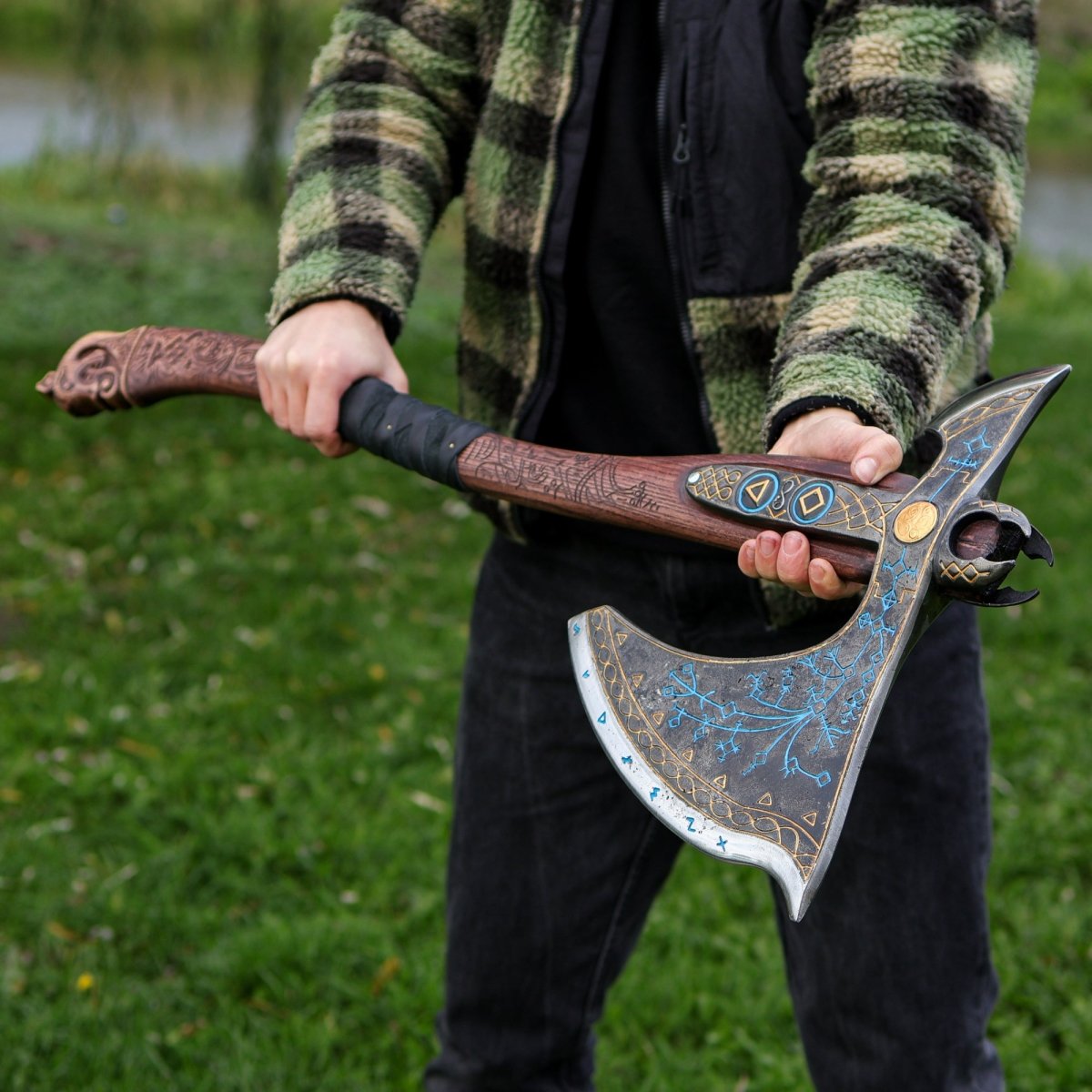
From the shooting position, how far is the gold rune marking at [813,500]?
145 cm

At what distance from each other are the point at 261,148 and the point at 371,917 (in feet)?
22.3

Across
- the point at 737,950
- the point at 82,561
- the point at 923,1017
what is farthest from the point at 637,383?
the point at 82,561

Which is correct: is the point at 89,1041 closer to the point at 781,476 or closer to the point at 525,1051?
the point at 525,1051

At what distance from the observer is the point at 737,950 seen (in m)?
3.35

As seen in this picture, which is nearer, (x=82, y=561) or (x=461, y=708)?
(x=461, y=708)

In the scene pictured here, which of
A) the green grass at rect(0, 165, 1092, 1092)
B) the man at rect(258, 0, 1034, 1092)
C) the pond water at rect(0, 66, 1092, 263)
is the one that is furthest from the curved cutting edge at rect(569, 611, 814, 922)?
the pond water at rect(0, 66, 1092, 263)

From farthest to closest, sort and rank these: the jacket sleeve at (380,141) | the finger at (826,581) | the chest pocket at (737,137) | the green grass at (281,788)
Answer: the green grass at (281,788) < the jacket sleeve at (380,141) < the chest pocket at (737,137) < the finger at (826,581)

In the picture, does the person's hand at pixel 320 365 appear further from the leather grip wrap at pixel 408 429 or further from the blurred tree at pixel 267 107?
the blurred tree at pixel 267 107

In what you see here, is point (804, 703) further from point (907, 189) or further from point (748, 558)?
point (907, 189)

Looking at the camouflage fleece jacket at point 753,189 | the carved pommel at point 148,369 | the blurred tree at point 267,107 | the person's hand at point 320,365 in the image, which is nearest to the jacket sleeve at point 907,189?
the camouflage fleece jacket at point 753,189

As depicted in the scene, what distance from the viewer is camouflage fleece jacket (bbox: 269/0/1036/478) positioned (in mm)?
1574

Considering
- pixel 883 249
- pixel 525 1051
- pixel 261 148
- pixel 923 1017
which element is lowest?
pixel 261 148

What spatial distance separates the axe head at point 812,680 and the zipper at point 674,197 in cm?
33

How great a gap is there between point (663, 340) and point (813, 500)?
0.52 metres
